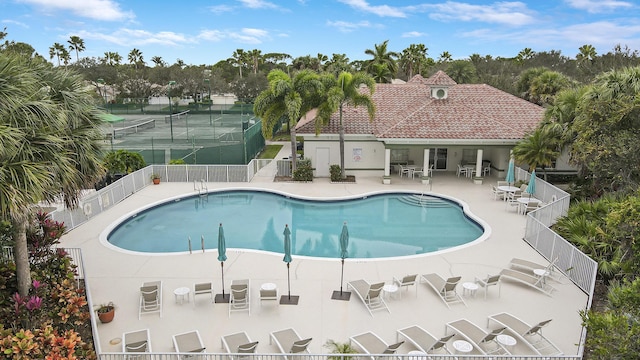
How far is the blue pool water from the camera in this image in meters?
16.5

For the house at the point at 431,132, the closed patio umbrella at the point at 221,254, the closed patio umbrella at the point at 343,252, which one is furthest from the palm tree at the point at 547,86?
the closed patio umbrella at the point at 221,254

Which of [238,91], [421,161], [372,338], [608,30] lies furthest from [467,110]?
[238,91]

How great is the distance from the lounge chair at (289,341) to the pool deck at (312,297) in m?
0.24

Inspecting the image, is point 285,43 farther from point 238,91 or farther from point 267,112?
point 267,112

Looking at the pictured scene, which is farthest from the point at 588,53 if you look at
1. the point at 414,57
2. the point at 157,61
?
the point at 157,61

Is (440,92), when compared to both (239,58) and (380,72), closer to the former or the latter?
(380,72)

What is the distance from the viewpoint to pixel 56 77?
28.1 ft

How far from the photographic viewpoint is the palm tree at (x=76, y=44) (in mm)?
84062

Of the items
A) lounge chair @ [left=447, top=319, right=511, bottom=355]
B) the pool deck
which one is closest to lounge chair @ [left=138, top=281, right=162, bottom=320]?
the pool deck

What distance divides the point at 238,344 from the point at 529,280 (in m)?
7.94

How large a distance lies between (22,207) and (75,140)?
1869mm

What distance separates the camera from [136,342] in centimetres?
898

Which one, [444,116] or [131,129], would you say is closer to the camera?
[444,116]

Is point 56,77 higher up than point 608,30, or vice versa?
point 608,30
